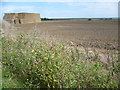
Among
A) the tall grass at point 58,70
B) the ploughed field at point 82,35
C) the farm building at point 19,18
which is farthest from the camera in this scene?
the farm building at point 19,18

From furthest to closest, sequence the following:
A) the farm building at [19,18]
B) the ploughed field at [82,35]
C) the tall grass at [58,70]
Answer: the farm building at [19,18], the ploughed field at [82,35], the tall grass at [58,70]

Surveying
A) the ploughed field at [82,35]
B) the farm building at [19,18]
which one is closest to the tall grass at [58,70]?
the ploughed field at [82,35]

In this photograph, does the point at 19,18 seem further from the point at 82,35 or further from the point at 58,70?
the point at 58,70

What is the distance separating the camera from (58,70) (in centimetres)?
327

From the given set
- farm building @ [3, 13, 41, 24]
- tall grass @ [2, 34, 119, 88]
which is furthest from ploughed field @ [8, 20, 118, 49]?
farm building @ [3, 13, 41, 24]

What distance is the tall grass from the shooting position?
3197 millimetres

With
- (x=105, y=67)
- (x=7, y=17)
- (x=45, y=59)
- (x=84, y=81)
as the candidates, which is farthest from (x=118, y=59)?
(x=7, y=17)

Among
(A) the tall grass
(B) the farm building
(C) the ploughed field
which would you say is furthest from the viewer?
(B) the farm building

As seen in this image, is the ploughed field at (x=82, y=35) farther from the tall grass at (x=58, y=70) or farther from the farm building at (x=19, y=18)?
the farm building at (x=19, y=18)

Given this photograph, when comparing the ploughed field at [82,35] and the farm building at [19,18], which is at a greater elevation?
the farm building at [19,18]

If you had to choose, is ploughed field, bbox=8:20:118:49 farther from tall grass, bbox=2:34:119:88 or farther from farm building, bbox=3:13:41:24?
farm building, bbox=3:13:41:24

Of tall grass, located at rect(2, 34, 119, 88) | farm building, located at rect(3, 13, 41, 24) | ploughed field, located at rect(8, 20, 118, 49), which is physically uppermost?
farm building, located at rect(3, 13, 41, 24)

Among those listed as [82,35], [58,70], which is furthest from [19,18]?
[58,70]

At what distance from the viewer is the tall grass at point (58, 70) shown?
3.20m
